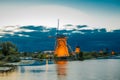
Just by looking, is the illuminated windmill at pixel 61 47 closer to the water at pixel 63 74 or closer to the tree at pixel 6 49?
the tree at pixel 6 49

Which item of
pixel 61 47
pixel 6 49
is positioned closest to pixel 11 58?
pixel 6 49

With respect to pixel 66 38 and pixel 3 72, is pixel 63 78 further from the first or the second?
pixel 66 38

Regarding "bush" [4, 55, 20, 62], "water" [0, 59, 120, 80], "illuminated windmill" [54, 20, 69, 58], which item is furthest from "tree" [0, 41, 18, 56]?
"illuminated windmill" [54, 20, 69, 58]

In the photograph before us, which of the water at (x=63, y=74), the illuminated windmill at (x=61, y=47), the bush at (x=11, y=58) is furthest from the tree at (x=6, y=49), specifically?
the illuminated windmill at (x=61, y=47)

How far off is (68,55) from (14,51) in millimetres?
12782

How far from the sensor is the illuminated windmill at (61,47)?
4421 centimetres

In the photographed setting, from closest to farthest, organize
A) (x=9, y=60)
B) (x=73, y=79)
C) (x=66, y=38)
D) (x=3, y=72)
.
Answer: (x=73, y=79)
(x=3, y=72)
(x=9, y=60)
(x=66, y=38)

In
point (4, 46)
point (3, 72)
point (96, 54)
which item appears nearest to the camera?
point (3, 72)

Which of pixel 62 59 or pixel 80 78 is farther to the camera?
pixel 62 59

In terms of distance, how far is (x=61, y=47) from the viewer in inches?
1774

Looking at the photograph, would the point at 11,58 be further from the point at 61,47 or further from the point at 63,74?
the point at 61,47

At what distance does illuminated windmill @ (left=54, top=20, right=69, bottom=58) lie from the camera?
44206 millimetres

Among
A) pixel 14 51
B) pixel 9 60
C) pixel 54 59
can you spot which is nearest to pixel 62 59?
pixel 54 59

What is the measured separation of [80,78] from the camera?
59.0ft
